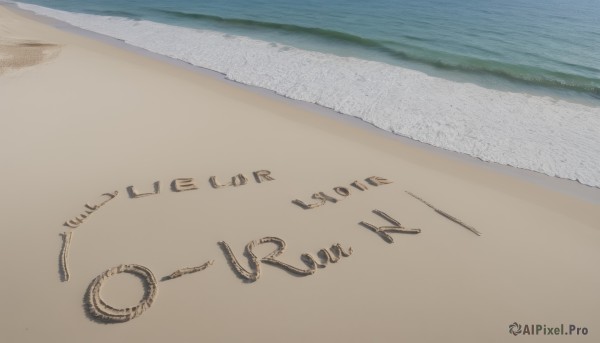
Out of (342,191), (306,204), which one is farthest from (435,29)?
(306,204)

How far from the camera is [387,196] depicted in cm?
493

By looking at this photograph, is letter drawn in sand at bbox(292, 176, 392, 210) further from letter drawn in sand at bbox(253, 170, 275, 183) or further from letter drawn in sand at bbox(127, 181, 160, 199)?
letter drawn in sand at bbox(127, 181, 160, 199)

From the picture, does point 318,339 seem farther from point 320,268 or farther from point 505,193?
point 505,193

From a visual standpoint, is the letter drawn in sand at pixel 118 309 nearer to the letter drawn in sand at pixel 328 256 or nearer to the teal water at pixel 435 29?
the letter drawn in sand at pixel 328 256

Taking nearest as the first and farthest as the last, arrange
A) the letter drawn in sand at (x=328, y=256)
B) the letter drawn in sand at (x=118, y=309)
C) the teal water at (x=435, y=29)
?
the letter drawn in sand at (x=118, y=309) → the letter drawn in sand at (x=328, y=256) → the teal water at (x=435, y=29)

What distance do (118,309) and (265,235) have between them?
1571 mm

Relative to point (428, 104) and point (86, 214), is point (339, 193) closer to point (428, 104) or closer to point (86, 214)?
point (86, 214)

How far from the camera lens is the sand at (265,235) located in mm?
3299

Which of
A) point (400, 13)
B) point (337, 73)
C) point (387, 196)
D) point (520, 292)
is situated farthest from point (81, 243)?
point (400, 13)

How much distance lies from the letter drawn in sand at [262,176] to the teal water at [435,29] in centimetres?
736

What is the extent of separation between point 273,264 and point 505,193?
353 centimetres

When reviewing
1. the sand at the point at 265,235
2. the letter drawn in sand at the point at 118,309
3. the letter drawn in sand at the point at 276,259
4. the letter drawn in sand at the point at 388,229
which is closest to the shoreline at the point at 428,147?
the sand at the point at 265,235

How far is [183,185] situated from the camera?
4.89 m

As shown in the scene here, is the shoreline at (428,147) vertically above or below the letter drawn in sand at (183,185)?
above
